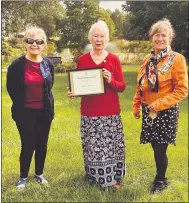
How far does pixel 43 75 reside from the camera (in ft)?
12.1

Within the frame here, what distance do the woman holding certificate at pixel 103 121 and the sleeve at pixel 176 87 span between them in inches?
14.7

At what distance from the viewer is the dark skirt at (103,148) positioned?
3.93 metres

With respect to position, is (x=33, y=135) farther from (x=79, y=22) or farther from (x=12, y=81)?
(x=79, y=22)

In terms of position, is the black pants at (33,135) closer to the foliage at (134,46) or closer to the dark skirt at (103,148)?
the dark skirt at (103,148)

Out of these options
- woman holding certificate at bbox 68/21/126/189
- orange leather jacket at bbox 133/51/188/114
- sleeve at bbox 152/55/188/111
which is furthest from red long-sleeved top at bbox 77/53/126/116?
sleeve at bbox 152/55/188/111

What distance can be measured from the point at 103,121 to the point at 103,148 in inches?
10.5

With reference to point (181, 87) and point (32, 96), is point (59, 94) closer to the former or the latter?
point (32, 96)

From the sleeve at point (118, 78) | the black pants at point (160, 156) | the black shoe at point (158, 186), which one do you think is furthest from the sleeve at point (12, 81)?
the black shoe at point (158, 186)

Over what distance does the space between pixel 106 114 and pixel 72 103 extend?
0.85 m

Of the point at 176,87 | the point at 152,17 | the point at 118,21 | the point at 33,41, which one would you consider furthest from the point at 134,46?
the point at 152,17

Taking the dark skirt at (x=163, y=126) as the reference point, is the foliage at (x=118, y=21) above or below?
above

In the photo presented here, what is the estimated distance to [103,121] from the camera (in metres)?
3.90

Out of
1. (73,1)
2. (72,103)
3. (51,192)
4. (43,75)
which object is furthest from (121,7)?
(51,192)

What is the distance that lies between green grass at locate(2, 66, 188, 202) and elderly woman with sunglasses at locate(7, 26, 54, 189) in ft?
1.10
